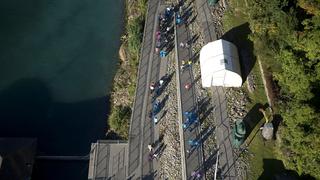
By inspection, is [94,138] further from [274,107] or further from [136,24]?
[274,107]

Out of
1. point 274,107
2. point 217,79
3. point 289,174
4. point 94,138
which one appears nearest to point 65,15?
point 94,138

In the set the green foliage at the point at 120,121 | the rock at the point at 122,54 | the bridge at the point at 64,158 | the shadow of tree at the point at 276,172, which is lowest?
the shadow of tree at the point at 276,172

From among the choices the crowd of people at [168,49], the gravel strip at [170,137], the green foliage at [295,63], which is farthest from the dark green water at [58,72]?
the green foliage at [295,63]

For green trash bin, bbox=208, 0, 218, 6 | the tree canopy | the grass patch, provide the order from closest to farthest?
the tree canopy, the grass patch, green trash bin, bbox=208, 0, 218, 6

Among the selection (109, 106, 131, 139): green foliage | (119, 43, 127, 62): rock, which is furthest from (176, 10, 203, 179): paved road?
(119, 43, 127, 62): rock

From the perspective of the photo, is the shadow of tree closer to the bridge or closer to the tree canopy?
the tree canopy

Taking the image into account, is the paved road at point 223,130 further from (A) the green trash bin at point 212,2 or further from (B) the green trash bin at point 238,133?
(A) the green trash bin at point 212,2

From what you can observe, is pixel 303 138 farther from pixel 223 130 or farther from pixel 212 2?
pixel 212 2

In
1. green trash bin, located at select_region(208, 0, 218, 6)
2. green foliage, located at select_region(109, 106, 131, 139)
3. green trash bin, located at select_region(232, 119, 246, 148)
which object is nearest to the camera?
green trash bin, located at select_region(232, 119, 246, 148)
